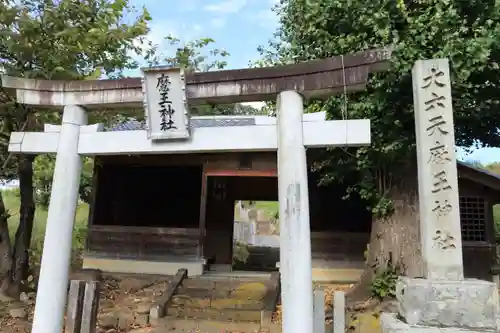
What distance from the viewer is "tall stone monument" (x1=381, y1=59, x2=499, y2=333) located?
512 cm

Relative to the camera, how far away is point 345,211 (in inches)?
518

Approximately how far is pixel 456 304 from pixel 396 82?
13.7 feet

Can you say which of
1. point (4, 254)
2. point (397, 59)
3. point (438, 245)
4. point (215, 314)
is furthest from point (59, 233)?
point (397, 59)

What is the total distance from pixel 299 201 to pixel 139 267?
8.29 m

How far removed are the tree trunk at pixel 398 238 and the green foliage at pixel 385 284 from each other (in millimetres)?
128

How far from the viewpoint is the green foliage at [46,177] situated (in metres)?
18.2

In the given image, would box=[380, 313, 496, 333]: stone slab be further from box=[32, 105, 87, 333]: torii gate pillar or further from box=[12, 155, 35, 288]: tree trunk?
box=[12, 155, 35, 288]: tree trunk

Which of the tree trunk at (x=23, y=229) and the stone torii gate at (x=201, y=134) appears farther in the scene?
the tree trunk at (x=23, y=229)

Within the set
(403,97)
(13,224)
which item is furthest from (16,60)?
(13,224)

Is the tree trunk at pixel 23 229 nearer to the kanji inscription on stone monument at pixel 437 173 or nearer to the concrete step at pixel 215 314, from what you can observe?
the concrete step at pixel 215 314

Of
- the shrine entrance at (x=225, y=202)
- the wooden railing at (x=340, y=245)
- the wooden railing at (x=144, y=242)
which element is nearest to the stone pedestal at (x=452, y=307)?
the wooden railing at (x=340, y=245)

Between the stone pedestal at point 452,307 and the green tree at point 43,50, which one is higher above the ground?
the green tree at point 43,50

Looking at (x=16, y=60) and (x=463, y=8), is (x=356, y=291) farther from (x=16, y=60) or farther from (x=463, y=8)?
(x=16, y=60)

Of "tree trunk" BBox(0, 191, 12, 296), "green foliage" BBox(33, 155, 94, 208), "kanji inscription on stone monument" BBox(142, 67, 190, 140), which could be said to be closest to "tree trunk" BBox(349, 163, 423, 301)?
"kanji inscription on stone monument" BBox(142, 67, 190, 140)
